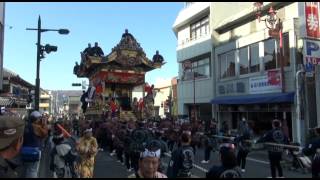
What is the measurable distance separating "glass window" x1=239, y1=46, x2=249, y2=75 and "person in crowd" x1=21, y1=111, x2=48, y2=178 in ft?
67.5

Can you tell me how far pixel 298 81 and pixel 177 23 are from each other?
65.8 feet

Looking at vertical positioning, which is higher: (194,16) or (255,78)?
(194,16)

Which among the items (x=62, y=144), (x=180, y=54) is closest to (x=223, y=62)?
(x=180, y=54)

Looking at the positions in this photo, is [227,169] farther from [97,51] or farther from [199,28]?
[199,28]

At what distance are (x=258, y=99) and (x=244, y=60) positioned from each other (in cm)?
424

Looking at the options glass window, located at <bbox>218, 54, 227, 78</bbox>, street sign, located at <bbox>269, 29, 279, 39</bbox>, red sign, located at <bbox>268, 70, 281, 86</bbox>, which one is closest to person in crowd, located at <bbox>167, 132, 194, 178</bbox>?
street sign, located at <bbox>269, 29, 279, 39</bbox>

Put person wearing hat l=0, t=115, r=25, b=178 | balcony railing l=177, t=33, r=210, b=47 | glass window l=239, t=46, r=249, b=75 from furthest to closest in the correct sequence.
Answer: balcony railing l=177, t=33, r=210, b=47, glass window l=239, t=46, r=249, b=75, person wearing hat l=0, t=115, r=25, b=178

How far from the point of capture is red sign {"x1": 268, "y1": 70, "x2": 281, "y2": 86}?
23691mm

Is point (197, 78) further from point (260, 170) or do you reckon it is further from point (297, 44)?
point (260, 170)

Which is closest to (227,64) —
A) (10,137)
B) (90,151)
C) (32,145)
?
(90,151)

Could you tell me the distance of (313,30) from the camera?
71.5ft

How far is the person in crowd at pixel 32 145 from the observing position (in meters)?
8.80

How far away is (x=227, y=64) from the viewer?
1221 inches

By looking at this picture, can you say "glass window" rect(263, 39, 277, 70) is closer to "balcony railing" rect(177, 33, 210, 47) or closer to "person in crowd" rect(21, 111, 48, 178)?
"balcony railing" rect(177, 33, 210, 47)
